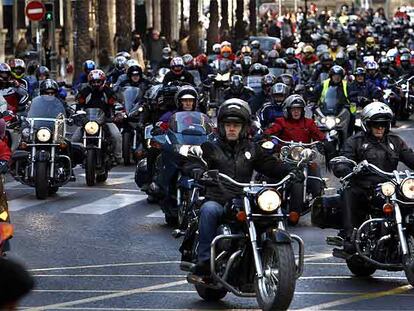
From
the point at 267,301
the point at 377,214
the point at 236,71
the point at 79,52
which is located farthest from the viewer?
the point at 79,52

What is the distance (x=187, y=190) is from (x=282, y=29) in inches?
2417

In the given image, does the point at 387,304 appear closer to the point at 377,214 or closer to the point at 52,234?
the point at 377,214

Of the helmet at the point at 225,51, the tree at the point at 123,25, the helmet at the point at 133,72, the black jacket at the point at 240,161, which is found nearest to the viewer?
the black jacket at the point at 240,161

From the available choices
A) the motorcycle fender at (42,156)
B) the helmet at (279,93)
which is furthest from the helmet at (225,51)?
the motorcycle fender at (42,156)

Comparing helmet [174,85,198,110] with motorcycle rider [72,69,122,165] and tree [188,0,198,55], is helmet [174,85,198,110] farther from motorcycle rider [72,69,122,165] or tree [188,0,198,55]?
tree [188,0,198,55]

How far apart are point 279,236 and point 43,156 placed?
32.5 feet

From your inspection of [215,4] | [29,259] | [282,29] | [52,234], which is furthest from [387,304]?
[282,29]

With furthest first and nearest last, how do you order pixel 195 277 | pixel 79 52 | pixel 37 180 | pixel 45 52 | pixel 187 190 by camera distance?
1. pixel 45 52
2. pixel 79 52
3. pixel 37 180
4. pixel 187 190
5. pixel 195 277

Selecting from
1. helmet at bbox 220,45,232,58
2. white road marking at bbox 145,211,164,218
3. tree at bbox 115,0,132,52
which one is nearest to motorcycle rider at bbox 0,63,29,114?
white road marking at bbox 145,211,164,218

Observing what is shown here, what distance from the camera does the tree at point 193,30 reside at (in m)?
63.7

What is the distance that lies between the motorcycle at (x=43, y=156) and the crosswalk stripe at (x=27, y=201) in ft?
0.37

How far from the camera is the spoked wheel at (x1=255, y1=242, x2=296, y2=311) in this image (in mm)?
9898

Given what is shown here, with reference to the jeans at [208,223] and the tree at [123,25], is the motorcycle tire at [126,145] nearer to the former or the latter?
the jeans at [208,223]

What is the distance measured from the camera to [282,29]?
3017 inches
